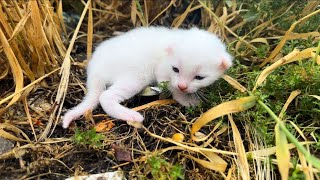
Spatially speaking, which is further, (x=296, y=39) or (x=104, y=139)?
(x=296, y=39)

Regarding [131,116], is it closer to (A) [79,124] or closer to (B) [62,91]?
(A) [79,124]

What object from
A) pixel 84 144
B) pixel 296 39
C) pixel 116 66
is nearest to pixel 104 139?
pixel 84 144

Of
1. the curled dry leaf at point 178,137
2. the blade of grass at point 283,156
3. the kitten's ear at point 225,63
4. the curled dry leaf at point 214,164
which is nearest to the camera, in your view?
the blade of grass at point 283,156

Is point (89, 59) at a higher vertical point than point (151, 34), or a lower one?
lower

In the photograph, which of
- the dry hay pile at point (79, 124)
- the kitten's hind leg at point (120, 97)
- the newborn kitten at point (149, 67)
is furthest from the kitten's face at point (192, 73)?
the kitten's hind leg at point (120, 97)

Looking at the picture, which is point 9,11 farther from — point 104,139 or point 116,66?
point 104,139

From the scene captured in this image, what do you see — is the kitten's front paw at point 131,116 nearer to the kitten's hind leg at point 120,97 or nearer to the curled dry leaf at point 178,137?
the kitten's hind leg at point 120,97

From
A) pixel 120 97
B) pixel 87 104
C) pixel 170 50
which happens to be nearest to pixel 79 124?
pixel 87 104
